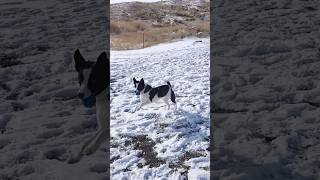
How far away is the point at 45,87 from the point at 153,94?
102cm

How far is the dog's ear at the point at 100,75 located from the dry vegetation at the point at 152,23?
642mm

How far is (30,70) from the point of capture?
12.6 feet

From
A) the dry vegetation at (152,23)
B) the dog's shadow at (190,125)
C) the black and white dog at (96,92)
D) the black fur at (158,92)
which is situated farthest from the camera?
the dry vegetation at (152,23)

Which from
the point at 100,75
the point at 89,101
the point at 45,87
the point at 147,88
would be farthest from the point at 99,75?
the point at 45,87

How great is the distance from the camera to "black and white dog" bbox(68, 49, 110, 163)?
8.80ft

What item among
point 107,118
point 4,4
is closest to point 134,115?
point 107,118

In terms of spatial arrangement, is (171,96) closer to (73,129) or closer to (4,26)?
(73,129)

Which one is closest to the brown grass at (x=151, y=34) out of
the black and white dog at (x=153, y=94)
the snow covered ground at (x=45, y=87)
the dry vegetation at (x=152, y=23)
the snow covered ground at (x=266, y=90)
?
the dry vegetation at (x=152, y=23)

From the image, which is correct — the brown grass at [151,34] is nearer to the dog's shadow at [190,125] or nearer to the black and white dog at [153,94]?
the black and white dog at [153,94]

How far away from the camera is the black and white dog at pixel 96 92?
8.80 feet

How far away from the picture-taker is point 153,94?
2951 millimetres

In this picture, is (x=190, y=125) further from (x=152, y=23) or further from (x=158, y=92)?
(x=152, y=23)

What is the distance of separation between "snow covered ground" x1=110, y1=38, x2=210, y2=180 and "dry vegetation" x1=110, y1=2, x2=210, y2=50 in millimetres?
70

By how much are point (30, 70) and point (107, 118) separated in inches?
49.6
